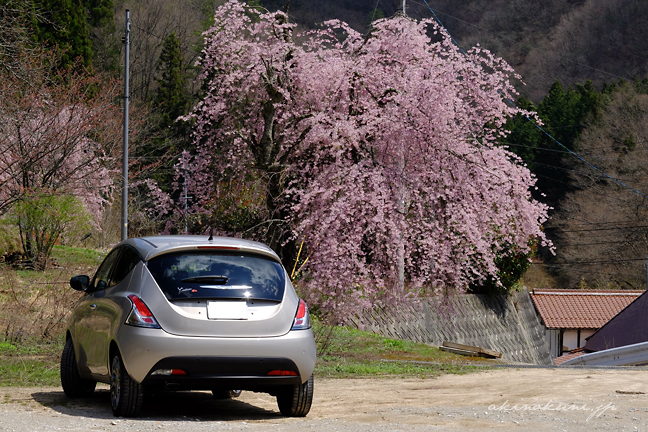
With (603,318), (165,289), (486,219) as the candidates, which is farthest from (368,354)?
(603,318)

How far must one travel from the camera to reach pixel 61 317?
493 inches

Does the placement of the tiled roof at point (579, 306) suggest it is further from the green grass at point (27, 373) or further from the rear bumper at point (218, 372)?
the rear bumper at point (218, 372)

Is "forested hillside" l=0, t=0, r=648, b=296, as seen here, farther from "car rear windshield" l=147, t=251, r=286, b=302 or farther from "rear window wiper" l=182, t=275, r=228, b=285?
"rear window wiper" l=182, t=275, r=228, b=285

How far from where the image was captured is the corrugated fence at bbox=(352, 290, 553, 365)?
1861cm

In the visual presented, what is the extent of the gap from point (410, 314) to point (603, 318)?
21531mm

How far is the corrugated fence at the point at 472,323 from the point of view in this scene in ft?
61.1

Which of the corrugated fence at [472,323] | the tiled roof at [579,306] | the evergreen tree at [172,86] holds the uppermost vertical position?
the evergreen tree at [172,86]

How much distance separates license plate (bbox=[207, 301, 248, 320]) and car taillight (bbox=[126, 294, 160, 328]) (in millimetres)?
443

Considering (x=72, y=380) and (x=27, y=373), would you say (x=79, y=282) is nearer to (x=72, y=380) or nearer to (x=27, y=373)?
(x=72, y=380)

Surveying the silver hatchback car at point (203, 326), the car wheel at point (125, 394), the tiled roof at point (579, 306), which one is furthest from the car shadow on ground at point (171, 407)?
the tiled roof at point (579, 306)

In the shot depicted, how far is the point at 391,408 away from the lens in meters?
7.37

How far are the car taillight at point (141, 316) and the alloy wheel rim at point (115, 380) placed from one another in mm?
493

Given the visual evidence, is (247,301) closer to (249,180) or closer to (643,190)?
(249,180)

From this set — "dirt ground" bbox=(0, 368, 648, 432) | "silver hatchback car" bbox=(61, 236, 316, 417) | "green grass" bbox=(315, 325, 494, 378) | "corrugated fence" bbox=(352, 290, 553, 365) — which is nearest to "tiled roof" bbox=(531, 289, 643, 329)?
"corrugated fence" bbox=(352, 290, 553, 365)
